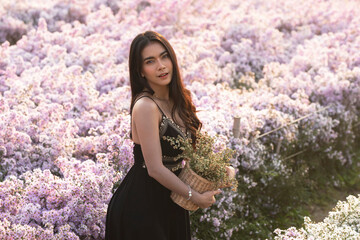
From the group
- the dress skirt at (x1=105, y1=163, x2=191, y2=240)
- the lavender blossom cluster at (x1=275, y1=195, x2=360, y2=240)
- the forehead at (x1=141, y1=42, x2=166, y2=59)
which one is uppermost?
the forehead at (x1=141, y1=42, x2=166, y2=59)

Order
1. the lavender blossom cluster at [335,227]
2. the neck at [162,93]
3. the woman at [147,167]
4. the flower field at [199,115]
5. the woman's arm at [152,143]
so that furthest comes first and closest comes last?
1. the flower field at [199,115]
2. the lavender blossom cluster at [335,227]
3. the neck at [162,93]
4. the woman at [147,167]
5. the woman's arm at [152,143]

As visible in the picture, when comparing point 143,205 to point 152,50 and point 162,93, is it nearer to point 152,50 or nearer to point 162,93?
point 162,93

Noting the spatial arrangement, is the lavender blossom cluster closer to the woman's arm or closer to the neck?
the woman's arm

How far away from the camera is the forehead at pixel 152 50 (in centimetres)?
260

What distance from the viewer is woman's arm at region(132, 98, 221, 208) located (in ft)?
7.84

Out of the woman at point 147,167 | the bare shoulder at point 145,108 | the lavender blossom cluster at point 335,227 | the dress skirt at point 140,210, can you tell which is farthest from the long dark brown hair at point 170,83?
the lavender blossom cluster at point 335,227

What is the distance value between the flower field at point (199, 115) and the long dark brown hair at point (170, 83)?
1146 millimetres

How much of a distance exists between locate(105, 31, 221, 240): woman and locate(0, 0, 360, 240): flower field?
29.6 inches

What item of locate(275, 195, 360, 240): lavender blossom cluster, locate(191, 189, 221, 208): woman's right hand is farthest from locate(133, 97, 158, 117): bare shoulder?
locate(275, 195, 360, 240): lavender blossom cluster

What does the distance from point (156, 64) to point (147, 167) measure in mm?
653

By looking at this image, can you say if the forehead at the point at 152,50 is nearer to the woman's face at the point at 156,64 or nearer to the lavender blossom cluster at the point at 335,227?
the woman's face at the point at 156,64

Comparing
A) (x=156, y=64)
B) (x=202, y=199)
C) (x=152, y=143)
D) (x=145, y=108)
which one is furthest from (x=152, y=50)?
(x=202, y=199)

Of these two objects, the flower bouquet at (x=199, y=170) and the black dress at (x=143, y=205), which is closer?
the flower bouquet at (x=199, y=170)

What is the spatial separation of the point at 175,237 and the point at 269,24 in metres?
9.46
